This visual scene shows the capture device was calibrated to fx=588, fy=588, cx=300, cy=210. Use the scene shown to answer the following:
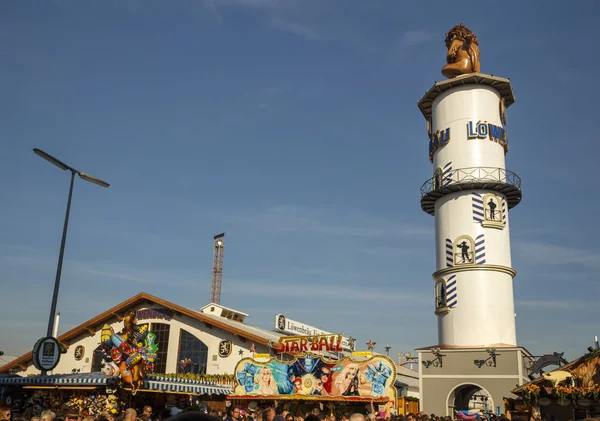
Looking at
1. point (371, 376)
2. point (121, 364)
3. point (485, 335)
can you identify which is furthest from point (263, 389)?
point (485, 335)

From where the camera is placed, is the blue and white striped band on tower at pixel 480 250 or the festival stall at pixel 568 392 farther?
the blue and white striped band on tower at pixel 480 250

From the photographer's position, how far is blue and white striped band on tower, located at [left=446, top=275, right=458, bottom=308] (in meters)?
32.8

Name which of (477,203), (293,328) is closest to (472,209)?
(477,203)

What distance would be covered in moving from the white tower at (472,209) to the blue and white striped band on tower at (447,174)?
0.23ft

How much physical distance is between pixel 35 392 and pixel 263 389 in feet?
37.4

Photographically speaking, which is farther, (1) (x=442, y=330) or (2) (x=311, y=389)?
(1) (x=442, y=330)

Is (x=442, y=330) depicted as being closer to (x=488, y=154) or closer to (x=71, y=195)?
(x=488, y=154)

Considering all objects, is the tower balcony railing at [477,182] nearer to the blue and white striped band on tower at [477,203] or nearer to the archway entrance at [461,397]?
the blue and white striped band on tower at [477,203]

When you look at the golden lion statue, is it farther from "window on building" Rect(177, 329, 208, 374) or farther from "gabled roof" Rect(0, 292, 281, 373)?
"window on building" Rect(177, 329, 208, 374)

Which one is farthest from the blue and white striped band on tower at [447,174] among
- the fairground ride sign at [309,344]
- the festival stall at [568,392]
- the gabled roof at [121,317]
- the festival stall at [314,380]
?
the gabled roof at [121,317]

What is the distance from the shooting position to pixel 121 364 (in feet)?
80.4

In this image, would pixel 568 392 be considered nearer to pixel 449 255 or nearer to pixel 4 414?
pixel 449 255

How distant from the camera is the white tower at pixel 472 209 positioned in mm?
32188

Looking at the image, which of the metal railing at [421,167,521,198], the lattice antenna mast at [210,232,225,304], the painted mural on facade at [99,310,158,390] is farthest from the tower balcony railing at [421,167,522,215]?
the lattice antenna mast at [210,232,225,304]
